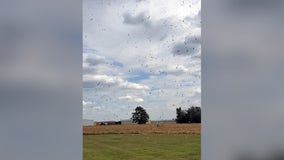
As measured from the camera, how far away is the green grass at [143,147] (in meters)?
4.30

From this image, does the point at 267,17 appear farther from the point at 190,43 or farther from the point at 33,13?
the point at 33,13

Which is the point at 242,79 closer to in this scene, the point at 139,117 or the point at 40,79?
the point at 40,79

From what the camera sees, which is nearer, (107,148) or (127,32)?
(127,32)

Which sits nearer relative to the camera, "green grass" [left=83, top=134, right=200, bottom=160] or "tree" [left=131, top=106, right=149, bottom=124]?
"tree" [left=131, top=106, right=149, bottom=124]

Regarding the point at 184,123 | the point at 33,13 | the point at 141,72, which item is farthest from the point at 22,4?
the point at 184,123

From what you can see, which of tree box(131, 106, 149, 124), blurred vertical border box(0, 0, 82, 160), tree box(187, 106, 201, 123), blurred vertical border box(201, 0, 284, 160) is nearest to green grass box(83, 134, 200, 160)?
tree box(131, 106, 149, 124)

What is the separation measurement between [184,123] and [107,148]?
46.3 inches

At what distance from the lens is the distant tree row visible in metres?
3.38

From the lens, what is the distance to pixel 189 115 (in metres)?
3.61

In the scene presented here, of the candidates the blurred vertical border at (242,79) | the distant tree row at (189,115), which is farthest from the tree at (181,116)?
the blurred vertical border at (242,79)

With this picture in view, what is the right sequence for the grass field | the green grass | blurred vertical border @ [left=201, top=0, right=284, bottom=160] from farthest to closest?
the green grass
the grass field
blurred vertical border @ [left=201, top=0, right=284, bottom=160]

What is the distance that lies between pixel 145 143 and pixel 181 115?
1.32 metres

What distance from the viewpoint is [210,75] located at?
1720 mm

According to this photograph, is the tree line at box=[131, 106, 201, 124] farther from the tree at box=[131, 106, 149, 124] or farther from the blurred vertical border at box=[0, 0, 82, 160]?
the blurred vertical border at box=[0, 0, 82, 160]
